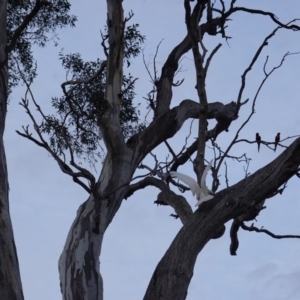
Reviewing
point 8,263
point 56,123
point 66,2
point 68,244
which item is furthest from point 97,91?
point 8,263

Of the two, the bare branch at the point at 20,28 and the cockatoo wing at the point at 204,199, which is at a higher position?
the bare branch at the point at 20,28

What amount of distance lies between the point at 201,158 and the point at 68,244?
1306 millimetres

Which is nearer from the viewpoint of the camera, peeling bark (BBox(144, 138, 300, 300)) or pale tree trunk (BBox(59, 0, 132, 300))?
peeling bark (BBox(144, 138, 300, 300))

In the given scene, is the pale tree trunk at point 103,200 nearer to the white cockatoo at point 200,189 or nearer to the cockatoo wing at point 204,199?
the white cockatoo at point 200,189

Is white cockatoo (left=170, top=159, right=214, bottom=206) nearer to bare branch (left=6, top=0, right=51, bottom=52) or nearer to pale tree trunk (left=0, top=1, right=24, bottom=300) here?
pale tree trunk (left=0, top=1, right=24, bottom=300)

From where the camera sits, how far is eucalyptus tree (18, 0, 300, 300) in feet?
17.5

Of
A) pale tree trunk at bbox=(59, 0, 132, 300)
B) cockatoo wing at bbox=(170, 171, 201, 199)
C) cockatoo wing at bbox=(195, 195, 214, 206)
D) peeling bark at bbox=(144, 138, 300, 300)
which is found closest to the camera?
peeling bark at bbox=(144, 138, 300, 300)

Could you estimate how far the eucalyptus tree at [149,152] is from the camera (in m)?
5.32

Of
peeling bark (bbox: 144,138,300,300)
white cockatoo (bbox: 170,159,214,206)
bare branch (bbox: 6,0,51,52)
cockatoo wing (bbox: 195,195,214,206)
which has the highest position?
bare branch (bbox: 6,0,51,52)

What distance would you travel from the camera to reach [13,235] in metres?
5.86

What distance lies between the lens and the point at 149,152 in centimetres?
764

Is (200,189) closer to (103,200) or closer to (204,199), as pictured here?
(204,199)

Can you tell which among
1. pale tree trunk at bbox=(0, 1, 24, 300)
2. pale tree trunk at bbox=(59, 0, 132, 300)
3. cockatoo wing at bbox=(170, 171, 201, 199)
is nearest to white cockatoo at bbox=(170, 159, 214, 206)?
cockatoo wing at bbox=(170, 171, 201, 199)

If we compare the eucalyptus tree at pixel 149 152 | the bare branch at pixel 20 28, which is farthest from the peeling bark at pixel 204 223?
the bare branch at pixel 20 28
